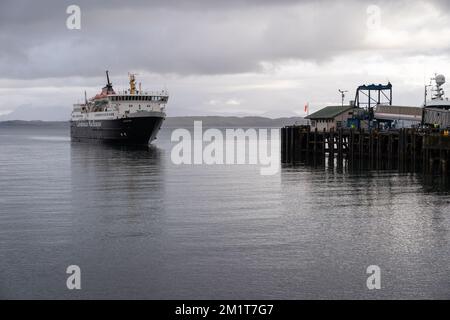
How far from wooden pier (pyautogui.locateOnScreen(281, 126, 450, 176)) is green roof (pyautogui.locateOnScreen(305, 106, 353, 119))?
2675mm

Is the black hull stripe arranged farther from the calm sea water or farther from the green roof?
the calm sea water

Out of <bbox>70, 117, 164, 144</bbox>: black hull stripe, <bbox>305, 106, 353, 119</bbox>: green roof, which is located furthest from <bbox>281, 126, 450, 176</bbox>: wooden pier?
<bbox>70, 117, 164, 144</bbox>: black hull stripe

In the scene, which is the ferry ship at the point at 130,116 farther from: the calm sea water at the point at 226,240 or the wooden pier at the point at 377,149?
the calm sea water at the point at 226,240

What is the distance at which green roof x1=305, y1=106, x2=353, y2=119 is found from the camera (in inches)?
3312

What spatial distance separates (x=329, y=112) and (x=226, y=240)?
210 feet

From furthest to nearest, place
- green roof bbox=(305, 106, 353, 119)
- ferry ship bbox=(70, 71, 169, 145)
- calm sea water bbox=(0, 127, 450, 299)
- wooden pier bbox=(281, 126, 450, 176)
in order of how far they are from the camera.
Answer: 1. ferry ship bbox=(70, 71, 169, 145)
2. green roof bbox=(305, 106, 353, 119)
3. wooden pier bbox=(281, 126, 450, 176)
4. calm sea water bbox=(0, 127, 450, 299)

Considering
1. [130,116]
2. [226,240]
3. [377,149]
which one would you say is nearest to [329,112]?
[377,149]

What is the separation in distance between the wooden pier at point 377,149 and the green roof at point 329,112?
267cm

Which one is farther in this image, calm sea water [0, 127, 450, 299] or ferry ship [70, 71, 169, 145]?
ferry ship [70, 71, 169, 145]

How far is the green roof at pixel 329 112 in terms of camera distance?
8412cm

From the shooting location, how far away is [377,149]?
67.2 m

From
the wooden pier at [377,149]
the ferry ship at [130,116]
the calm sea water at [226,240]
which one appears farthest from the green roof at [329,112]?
the calm sea water at [226,240]
